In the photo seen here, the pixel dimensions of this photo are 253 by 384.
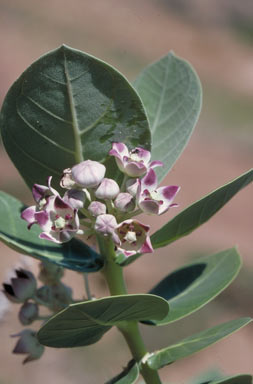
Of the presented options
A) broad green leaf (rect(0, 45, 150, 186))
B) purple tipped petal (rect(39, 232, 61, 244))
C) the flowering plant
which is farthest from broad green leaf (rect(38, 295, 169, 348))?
broad green leaf (rect(0, 45, 150, 186))

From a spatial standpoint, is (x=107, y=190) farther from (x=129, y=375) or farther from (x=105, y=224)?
(x=129, y=375)

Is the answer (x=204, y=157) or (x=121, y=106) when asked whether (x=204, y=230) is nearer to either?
(x=204, y=157)

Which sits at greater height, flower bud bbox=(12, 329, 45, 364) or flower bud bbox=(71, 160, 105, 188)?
flower bud bbox=(71, 160, 105, 188)

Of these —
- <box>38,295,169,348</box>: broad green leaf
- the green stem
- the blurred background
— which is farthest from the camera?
the blurred background

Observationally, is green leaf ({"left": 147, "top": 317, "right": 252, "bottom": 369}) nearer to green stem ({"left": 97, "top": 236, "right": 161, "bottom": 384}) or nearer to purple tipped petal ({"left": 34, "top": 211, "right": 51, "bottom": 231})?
green stem ({"left": 97, "top": 236, "right": 161, "bottom": 384})

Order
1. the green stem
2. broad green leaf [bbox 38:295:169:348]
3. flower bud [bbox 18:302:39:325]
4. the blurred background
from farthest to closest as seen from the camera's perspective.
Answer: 1. the blurred background
2. flower bud [bbox 18:302:39:325]
3. the green stem
4. broad green leaf [bbox 38:295:169:348]

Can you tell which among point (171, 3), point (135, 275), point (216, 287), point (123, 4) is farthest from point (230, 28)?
point (216, 287)

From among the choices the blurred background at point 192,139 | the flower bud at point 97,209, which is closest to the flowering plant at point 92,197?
the flower bud at point 97,209

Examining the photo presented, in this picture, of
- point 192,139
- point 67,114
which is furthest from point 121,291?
point 192,139
